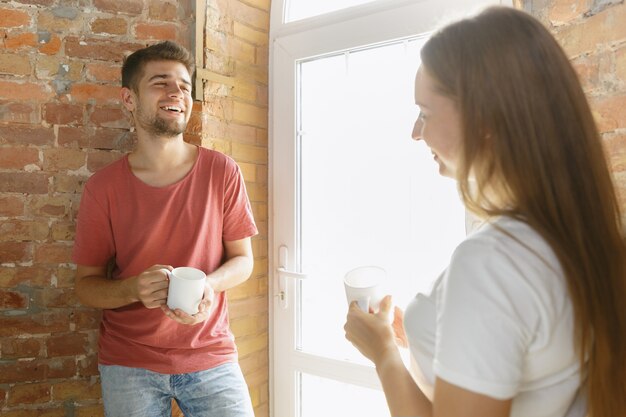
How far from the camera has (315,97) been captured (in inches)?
83.0

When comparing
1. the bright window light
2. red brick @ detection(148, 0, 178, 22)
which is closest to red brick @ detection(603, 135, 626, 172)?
the bright window light

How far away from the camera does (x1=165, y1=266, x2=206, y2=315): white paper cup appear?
1.35 meters

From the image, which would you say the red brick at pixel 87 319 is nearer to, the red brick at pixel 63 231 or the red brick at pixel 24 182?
the red brick at pixel 63 231

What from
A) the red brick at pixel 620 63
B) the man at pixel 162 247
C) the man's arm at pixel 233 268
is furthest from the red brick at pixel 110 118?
the red brick at pixel 620 63

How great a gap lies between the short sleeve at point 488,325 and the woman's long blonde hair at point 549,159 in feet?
0.31

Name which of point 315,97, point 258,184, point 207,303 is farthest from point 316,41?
point 207,303

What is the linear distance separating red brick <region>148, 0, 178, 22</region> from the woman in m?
1.53

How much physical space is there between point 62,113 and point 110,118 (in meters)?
0.18

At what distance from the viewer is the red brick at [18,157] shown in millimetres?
1780

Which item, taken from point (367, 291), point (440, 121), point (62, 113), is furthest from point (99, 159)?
point (440, 121)

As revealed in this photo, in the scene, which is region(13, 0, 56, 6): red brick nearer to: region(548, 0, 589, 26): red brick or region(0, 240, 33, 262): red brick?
region(0, 240, 33, 262): red brick

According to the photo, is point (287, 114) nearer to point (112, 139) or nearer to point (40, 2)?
point (112, 139)

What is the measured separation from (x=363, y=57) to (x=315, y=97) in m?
0.29

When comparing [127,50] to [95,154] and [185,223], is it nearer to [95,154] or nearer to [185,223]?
[95,154]
